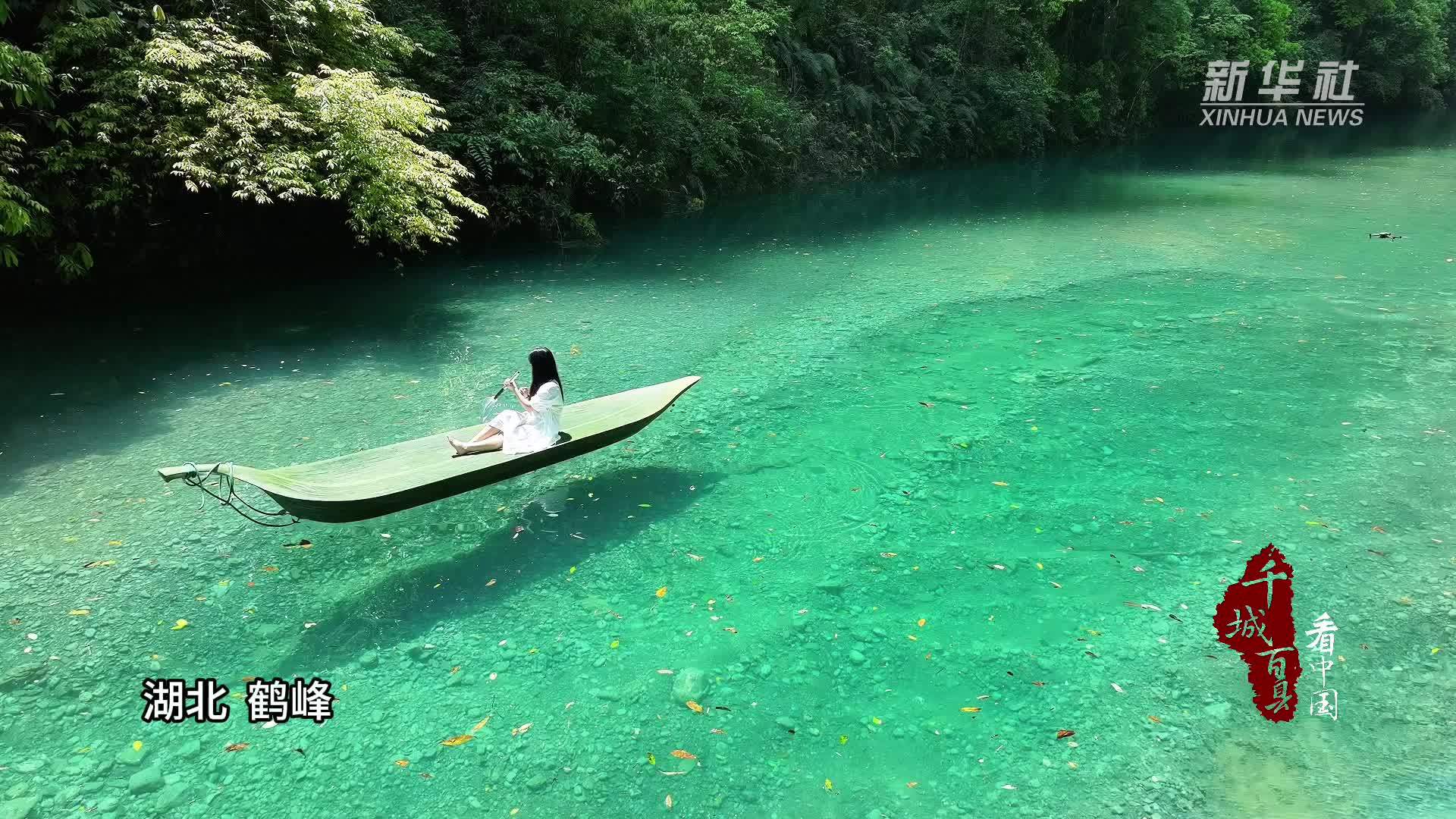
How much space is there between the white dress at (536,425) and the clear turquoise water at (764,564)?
0.63 m

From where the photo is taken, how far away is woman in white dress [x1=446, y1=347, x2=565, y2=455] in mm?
5684

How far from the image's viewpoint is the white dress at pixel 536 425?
5688 mm

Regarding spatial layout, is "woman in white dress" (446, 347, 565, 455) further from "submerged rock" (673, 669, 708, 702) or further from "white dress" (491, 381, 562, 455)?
"submerged rock" (673, 669, 708, 702)

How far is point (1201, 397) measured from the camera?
812cm

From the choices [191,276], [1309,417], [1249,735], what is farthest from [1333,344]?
[191,276]

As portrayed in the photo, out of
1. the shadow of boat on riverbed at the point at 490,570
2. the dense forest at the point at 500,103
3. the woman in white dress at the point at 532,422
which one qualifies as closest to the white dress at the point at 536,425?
the woman in white dress at the point at 532,422

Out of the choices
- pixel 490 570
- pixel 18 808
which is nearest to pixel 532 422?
pixel 490 570

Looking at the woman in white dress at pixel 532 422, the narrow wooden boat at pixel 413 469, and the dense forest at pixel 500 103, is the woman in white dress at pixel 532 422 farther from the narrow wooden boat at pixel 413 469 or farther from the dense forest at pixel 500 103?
the dense forest at pixel 500 103

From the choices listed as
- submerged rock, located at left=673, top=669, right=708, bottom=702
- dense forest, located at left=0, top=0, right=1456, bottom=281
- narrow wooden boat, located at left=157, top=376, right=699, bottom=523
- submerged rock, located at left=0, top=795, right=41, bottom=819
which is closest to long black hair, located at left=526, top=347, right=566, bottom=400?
narrow wooden boat, located at left=157, top=376, right=699, bottom=523

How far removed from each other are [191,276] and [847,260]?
975 centimetres

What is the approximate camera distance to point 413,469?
18.0 feet

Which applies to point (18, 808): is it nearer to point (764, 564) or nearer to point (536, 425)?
point (536, 425)

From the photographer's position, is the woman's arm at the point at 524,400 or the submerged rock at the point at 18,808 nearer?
the submerged rock at the point at 18,808

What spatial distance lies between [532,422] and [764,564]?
1790 mm
